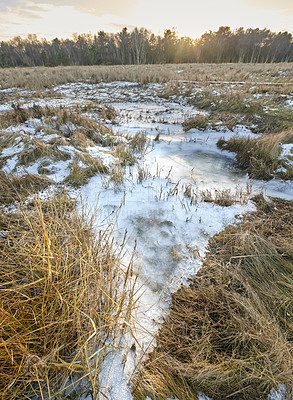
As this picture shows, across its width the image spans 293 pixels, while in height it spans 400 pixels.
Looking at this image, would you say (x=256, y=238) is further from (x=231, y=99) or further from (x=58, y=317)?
(x=231, y=99)

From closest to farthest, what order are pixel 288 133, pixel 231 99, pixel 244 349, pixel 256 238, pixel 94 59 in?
1. pixel 244 349
2. pixel 256 238
3. pixel 288 133
4. pixel 231 99
5. pixel 94 59

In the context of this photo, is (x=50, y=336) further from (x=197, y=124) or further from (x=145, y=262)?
(x=197, y=124)

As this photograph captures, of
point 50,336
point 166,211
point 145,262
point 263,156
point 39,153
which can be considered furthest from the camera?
point 263,156

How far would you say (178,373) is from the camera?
4.48ft

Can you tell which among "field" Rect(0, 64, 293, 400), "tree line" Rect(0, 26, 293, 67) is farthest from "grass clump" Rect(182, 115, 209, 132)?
"tree line" Rect(0, 26, 293, 67)

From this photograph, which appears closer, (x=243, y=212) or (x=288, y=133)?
(x=243, y=212)

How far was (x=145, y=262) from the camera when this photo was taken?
2.36 m

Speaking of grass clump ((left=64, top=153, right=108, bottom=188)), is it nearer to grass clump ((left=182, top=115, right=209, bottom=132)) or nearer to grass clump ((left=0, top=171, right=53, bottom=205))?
grass clump ((left=0, top=171, right=53, bottom=205))

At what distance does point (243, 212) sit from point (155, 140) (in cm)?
406

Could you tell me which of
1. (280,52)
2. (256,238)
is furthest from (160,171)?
(280,52)

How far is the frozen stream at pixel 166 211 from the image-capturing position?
1765mm

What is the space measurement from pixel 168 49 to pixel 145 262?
5335 centimetres

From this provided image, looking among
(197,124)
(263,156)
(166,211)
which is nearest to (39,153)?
(166,211)

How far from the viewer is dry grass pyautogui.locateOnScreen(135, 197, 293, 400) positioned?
1.28 m
